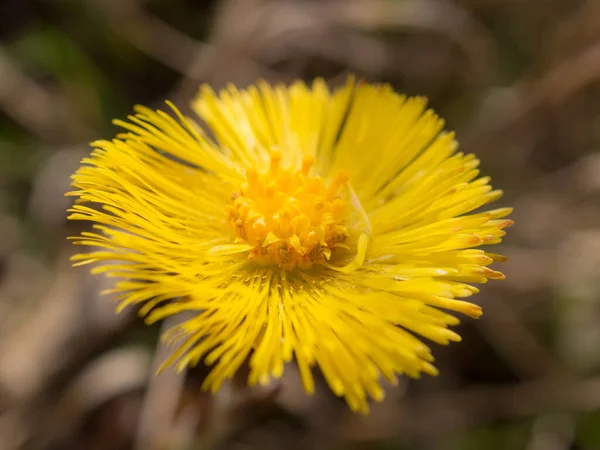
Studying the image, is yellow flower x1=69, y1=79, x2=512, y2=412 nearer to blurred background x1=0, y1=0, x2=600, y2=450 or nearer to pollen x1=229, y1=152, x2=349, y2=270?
pollen x1=229, y1=152, x2=349, y2=270

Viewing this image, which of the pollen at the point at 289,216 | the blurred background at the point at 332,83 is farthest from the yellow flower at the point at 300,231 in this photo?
the blurred background at the point at 332,83

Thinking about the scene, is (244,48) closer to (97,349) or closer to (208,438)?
(97,349)

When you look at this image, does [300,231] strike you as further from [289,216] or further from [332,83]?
[332,83]

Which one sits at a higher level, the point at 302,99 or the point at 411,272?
the point at 302,99

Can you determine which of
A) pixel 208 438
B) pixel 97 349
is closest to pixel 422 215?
pixel 208 438

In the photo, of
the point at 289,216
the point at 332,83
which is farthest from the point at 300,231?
the point at 332,83
